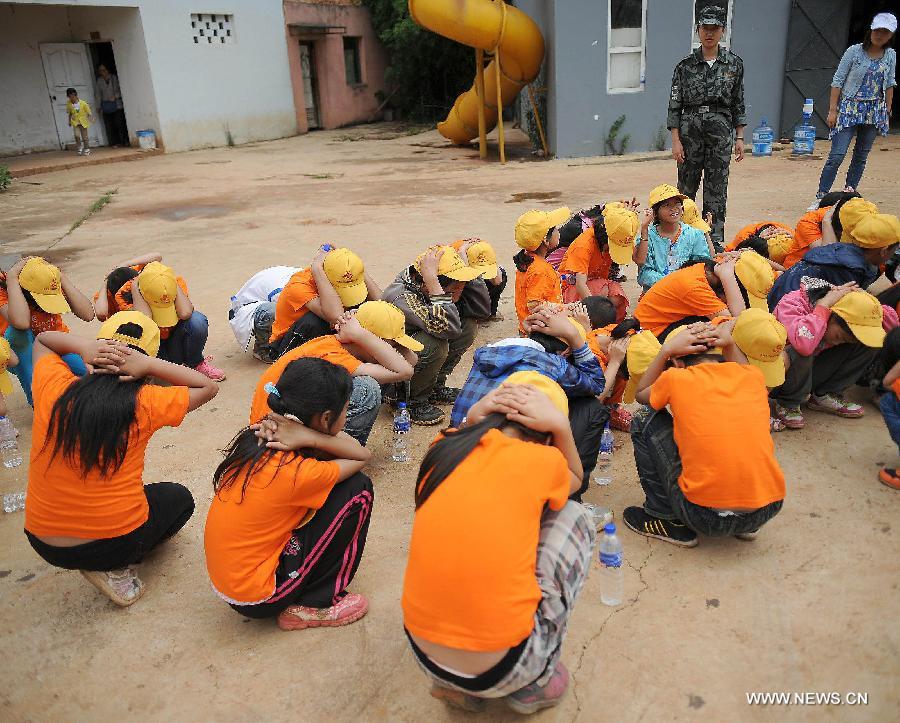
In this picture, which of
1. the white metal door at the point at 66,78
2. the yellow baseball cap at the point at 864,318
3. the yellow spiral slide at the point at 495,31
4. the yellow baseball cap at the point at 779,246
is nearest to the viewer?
the yellow baseball cap at the point at 864,318

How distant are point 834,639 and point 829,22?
13.5 metres

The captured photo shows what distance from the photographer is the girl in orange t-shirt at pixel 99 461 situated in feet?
8.04

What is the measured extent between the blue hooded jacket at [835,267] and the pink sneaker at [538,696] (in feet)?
9.72

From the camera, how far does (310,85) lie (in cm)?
2220

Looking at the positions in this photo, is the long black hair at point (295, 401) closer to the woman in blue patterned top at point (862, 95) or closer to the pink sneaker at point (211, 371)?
the pink sneaker at point (211, 371)

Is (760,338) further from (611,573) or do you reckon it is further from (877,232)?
(877,232)

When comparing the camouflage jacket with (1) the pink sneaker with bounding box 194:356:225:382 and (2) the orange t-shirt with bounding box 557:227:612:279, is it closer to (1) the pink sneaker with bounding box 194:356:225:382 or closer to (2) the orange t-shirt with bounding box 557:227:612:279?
(2) the orange t-shirt with bounding box 557:227:612:279

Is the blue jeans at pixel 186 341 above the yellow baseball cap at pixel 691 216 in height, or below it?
below

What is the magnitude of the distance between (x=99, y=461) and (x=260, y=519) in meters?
0.65

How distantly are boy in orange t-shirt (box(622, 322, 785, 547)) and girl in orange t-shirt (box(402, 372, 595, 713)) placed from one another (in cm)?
83

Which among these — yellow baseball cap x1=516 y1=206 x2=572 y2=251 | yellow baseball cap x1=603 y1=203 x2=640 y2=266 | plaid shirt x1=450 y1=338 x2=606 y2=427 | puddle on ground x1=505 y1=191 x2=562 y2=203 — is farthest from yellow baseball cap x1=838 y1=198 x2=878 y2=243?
puddle on ground x1=505 y1=191 x2=562 y2=203

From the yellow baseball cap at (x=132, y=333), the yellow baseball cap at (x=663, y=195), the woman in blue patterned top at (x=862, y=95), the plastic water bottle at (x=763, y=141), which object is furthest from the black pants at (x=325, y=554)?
the plastic water bottle at (x=763, y=141)

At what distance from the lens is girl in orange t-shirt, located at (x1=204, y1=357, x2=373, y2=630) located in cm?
230

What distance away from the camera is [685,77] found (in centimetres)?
655
